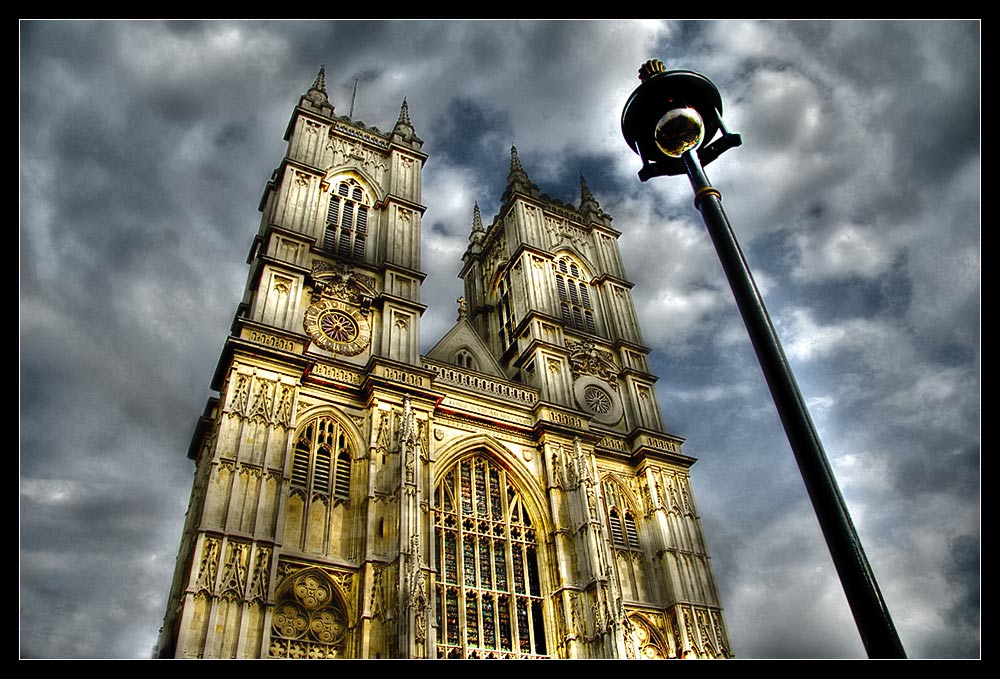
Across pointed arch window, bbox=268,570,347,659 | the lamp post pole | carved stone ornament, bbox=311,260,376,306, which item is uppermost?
carved stone ornament, bbox=311,260,376,306

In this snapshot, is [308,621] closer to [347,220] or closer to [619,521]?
[619,521]

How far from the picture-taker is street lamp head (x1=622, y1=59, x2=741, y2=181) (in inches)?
238

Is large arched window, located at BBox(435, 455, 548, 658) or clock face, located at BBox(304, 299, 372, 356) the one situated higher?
clock face, located at BBox(304, 299, 372, 356)

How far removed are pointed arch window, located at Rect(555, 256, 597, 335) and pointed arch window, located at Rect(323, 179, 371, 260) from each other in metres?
9.89

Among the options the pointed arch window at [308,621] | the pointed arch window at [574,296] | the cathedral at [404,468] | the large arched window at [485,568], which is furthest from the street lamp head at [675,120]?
the pointed arch window at [574,296]

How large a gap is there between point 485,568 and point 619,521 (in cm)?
630

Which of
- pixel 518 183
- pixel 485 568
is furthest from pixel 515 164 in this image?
pixel 485 568

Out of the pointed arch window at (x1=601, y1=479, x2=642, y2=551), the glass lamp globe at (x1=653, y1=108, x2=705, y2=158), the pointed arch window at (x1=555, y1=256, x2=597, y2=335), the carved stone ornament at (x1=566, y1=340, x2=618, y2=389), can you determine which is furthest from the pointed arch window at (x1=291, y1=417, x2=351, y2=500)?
the glass lamp globe at (x1=653, y1=108, x2=705, y2=158)

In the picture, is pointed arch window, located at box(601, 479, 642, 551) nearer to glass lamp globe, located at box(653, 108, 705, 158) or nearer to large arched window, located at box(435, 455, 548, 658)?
large arched window, located at box(435, 455, 548, 658)

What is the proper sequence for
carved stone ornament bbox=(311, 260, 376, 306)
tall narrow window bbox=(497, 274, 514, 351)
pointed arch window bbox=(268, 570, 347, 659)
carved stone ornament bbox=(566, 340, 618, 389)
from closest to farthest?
pointed arch window bbox=(268, 570, 347, 659), carved stone ornament bbox=(311, 260, 376, 306), carved stone ornament bbox=(566, 340, 618, 389), tall narrow window bbox=(497, 274, 514, 351)

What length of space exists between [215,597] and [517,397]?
1321 cm

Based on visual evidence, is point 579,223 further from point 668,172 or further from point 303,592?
point 668,172

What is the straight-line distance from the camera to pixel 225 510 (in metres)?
17.3
